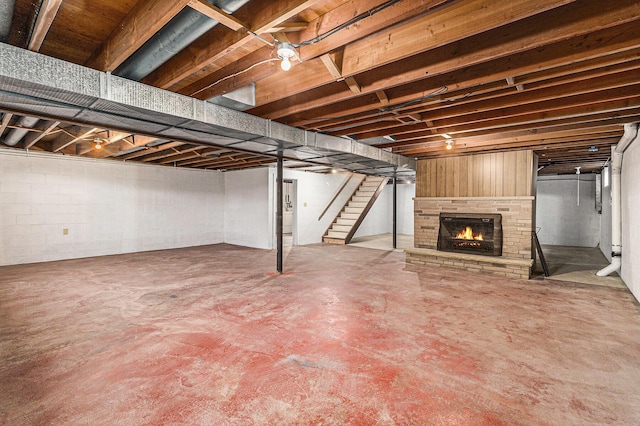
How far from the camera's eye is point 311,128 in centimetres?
441

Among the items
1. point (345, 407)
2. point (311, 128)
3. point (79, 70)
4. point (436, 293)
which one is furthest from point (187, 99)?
point (436, 293)

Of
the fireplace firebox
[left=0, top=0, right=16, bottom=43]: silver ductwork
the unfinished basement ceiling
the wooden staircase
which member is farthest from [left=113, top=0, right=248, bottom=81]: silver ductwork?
the wooden staircase

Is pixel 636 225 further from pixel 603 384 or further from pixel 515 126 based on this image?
pixel 603 384

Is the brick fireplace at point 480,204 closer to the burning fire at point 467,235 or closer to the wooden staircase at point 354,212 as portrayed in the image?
the burning fire at point 467,235

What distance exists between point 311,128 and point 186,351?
3183 millimetres

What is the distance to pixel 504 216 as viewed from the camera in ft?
19.1

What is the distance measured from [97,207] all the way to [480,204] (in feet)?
28.2

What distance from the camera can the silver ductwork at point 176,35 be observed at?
177 centimetres

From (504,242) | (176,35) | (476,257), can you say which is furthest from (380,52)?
(504,242)

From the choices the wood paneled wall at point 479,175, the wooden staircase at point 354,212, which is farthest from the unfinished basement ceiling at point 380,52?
the wooden staircase at point 354,212

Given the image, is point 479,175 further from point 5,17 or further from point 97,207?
point 97,207

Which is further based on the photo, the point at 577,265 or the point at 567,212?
the point at 567,212

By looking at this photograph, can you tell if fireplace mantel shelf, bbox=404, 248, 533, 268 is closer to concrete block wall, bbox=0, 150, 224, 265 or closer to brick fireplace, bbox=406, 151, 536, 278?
brick fireplace, bbox=406, 151, 536, 278

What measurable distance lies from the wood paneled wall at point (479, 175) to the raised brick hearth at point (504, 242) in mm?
170
